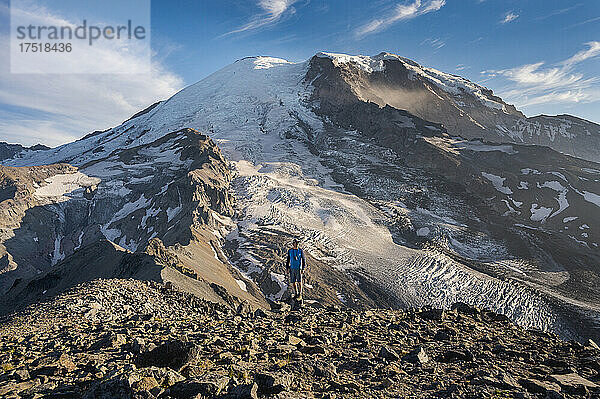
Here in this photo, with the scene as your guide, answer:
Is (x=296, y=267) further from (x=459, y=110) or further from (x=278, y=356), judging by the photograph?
(x=459, y=110)

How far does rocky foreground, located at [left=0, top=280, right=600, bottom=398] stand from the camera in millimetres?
5012

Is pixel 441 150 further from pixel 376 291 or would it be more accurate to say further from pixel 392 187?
pixel 376 291

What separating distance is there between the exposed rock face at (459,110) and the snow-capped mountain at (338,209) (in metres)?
33.9

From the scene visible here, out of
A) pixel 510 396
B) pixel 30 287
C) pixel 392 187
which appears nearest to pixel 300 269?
pixel 510 396

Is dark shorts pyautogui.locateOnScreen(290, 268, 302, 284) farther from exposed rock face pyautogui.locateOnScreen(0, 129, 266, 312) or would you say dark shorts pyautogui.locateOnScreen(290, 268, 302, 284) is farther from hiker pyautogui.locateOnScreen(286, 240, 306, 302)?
exposed rock face pyautogui.locateOnScreen(0, 129, 266, 312)

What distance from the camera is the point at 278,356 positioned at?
6.79m

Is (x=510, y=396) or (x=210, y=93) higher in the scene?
(x=210, y=93)

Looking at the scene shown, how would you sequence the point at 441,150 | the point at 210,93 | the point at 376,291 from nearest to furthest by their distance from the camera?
the point at 376,291
the point at 441,150
the point at 210,93

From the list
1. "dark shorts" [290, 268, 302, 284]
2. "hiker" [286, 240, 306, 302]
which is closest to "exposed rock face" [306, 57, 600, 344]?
"hiker" [286, 240, 306, 302]

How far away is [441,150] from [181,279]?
10179cm

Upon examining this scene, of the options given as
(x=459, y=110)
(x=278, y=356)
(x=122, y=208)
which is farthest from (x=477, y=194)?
(x=278, y=356)

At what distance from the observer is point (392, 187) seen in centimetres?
8912

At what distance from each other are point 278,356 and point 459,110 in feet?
618

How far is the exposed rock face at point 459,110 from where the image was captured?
16550 centimetres
